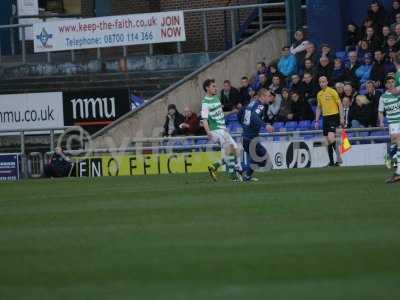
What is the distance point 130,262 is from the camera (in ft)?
30.9

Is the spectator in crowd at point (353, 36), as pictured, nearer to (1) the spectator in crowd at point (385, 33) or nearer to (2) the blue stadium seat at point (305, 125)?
(1) the spectator in crowd at point (385, 33)

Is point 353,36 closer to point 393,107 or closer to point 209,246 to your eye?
point 393,107

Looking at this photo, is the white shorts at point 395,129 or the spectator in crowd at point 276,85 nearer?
the white shorts at point 395,129

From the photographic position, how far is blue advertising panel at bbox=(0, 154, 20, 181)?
3194cm

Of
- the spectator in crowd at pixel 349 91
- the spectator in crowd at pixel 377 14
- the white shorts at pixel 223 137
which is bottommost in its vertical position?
the white shorts at pixel 223 137

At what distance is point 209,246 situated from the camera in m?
10.3

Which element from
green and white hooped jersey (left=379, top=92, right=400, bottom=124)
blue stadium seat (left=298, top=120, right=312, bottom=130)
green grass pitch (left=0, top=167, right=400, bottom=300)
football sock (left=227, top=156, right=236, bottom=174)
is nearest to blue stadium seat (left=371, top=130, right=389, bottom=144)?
blue stadium seat (left=298, top=120, right=312, bottom=130)

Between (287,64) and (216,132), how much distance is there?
789 centimetres

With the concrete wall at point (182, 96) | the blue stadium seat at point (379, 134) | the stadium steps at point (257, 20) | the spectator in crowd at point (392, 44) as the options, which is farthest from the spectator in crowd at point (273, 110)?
the stadium steps at point (257, 20)

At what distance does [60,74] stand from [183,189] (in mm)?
17016

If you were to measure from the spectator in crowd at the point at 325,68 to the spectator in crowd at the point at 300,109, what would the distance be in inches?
30.6

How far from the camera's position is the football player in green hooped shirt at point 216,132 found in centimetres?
2269

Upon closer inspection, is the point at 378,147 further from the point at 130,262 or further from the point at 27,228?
the point at 130,262

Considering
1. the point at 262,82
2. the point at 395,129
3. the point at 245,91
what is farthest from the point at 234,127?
the point at 395,129
